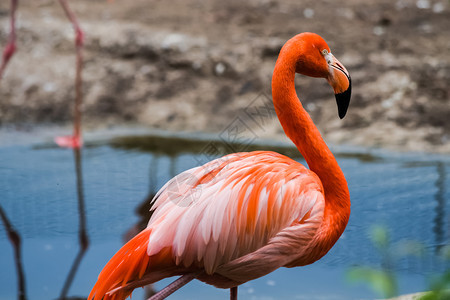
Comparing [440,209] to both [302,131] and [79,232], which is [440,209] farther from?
[79,232]

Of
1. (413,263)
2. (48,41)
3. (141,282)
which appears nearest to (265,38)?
(48,41)

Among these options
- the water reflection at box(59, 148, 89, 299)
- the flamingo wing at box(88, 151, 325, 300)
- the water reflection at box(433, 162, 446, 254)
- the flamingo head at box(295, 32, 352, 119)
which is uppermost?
the flamingo head at box(295, 32, 352, 119)

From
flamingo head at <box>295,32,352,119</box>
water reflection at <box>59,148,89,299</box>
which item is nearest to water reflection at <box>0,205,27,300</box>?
water reflection at <box>59,148,89,299</box>

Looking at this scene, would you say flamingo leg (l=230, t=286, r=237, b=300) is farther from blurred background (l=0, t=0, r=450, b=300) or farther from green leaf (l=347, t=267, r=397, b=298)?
green leaf (l=347, t=267, r=397, b=298)

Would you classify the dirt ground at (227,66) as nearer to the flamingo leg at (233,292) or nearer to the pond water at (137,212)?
the pond water at (137,212)

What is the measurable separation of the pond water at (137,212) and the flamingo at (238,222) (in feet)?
0.99

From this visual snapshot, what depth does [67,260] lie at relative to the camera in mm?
2576

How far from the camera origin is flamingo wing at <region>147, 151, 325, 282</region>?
66.9 inches

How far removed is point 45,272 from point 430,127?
2745mm

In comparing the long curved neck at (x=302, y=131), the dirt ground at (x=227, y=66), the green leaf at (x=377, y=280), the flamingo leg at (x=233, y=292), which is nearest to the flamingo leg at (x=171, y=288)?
the flamingo leg at (x=233, y=292)

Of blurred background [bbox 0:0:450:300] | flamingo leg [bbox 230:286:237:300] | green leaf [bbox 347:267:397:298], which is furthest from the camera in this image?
blurred background [bbox 0:0:450:300]

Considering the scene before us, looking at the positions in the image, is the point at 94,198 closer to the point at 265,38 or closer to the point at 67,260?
the point at 67,260

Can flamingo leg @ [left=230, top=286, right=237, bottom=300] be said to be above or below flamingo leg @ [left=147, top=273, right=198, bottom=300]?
below

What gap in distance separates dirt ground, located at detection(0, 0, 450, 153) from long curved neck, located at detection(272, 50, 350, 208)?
2073 millimetres
